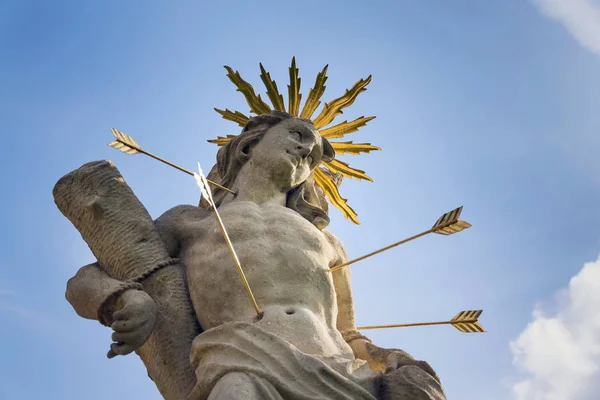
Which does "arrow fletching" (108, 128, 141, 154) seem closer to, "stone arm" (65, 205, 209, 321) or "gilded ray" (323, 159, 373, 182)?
"stone arm" (65, 205, 209, 321)

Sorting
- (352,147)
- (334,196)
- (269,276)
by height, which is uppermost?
(352,147)

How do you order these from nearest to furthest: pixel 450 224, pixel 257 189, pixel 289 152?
1. pixel 450 224
2. pixel 257 189
3. pixel 289 152

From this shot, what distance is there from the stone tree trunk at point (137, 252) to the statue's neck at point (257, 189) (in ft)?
2.69

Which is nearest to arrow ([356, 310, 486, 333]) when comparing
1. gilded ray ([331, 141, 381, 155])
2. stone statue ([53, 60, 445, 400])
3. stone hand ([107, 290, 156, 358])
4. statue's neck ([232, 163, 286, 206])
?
stone statue ([53, 60, 445, 400])

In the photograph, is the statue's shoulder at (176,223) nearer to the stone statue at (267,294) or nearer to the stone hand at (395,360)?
the stone statue at (267,294)

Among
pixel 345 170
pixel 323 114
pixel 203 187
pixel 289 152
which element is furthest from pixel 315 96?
pixel 203 187

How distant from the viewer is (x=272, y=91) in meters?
8.21

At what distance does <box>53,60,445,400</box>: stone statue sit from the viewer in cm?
534

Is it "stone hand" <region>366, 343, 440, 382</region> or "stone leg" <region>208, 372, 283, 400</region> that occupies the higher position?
"stone hand" <region>366, 343, 440, 382</region>

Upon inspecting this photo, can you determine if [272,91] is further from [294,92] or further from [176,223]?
[176,223]

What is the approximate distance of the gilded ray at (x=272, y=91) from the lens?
8.20m

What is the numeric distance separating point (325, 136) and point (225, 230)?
2325 millimetres

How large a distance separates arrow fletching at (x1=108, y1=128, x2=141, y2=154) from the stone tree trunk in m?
0.17

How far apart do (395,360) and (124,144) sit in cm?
238
